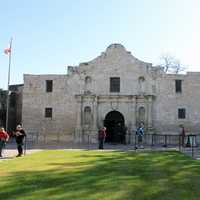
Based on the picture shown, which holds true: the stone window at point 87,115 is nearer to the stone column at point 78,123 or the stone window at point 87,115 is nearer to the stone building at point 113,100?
the stone building at point 113,100

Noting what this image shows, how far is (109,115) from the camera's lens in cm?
3509

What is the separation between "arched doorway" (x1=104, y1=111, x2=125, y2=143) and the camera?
3485 centimetres

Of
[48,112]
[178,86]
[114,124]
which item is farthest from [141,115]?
[48,112]

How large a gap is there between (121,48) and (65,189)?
26300 mm

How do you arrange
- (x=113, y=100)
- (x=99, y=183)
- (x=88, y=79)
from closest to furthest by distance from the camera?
(x=99, y=183) → (x=113, y=100) → (x=88, y=79)

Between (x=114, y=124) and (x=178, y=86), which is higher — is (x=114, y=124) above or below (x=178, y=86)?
below

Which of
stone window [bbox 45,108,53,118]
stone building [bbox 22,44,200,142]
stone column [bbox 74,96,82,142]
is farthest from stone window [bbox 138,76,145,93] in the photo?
stone window [bbox 45,108,53,118]

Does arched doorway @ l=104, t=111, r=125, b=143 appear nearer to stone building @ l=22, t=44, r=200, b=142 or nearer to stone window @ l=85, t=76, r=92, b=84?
stone building @ l=22, t=44, r=200, b=142

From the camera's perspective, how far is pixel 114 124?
35.1 metres

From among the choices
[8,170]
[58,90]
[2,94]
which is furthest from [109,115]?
[8,170]

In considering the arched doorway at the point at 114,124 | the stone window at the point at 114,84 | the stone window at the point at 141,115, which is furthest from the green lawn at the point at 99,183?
the stone window at the point at 114,84

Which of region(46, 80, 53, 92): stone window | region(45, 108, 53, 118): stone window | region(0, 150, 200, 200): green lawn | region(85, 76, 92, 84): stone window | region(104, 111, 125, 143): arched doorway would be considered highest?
region(85, 76, 92, 84): stone window

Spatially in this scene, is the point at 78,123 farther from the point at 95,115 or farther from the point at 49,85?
the point at 49,85

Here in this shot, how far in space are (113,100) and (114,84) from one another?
135cm
